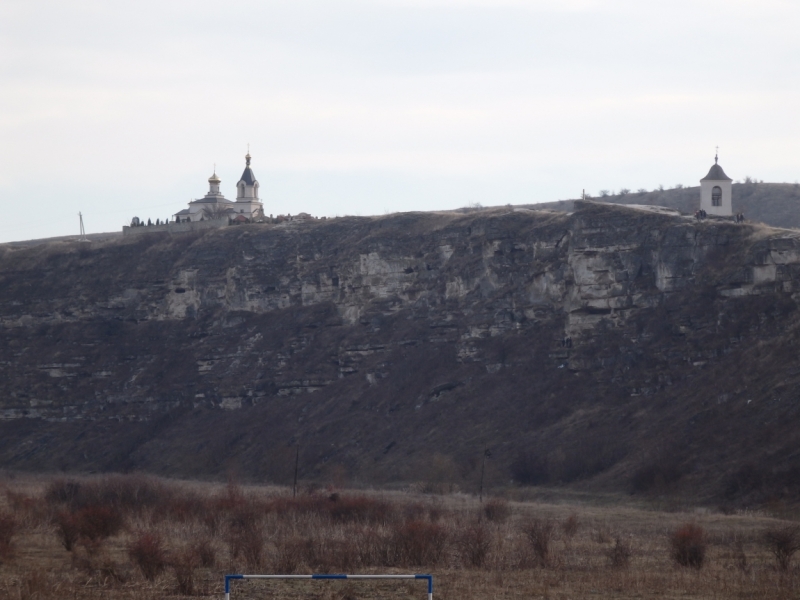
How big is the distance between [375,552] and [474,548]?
2.21m

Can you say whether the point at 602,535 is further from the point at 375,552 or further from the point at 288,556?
the point at 288,556

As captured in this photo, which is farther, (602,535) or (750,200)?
(750,200)

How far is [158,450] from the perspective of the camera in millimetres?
73875

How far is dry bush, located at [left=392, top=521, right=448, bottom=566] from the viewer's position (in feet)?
94.8

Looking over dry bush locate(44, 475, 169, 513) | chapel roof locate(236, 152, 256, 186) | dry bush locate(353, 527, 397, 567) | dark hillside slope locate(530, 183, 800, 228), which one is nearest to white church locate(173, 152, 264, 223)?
chapel roof locate(236, 152, 256, 186)

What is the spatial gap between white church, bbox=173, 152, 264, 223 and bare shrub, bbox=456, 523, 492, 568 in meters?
67.7

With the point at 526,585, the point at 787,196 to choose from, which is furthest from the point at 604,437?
the point at 787,196

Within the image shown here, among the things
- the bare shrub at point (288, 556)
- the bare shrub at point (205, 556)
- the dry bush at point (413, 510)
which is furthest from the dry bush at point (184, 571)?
the dry bush at point (413, 510)

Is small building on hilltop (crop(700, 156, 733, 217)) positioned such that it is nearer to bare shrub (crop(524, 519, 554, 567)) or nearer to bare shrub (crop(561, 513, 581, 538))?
bare shrub (crop(561, 513, 581, 538))

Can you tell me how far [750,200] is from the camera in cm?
11075

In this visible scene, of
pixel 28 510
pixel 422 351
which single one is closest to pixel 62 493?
pixel 28 510

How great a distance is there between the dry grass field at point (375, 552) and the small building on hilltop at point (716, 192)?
2919cm

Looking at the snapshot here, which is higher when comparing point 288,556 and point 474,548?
point 288,556

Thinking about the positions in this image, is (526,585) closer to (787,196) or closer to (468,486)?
(468,486)
